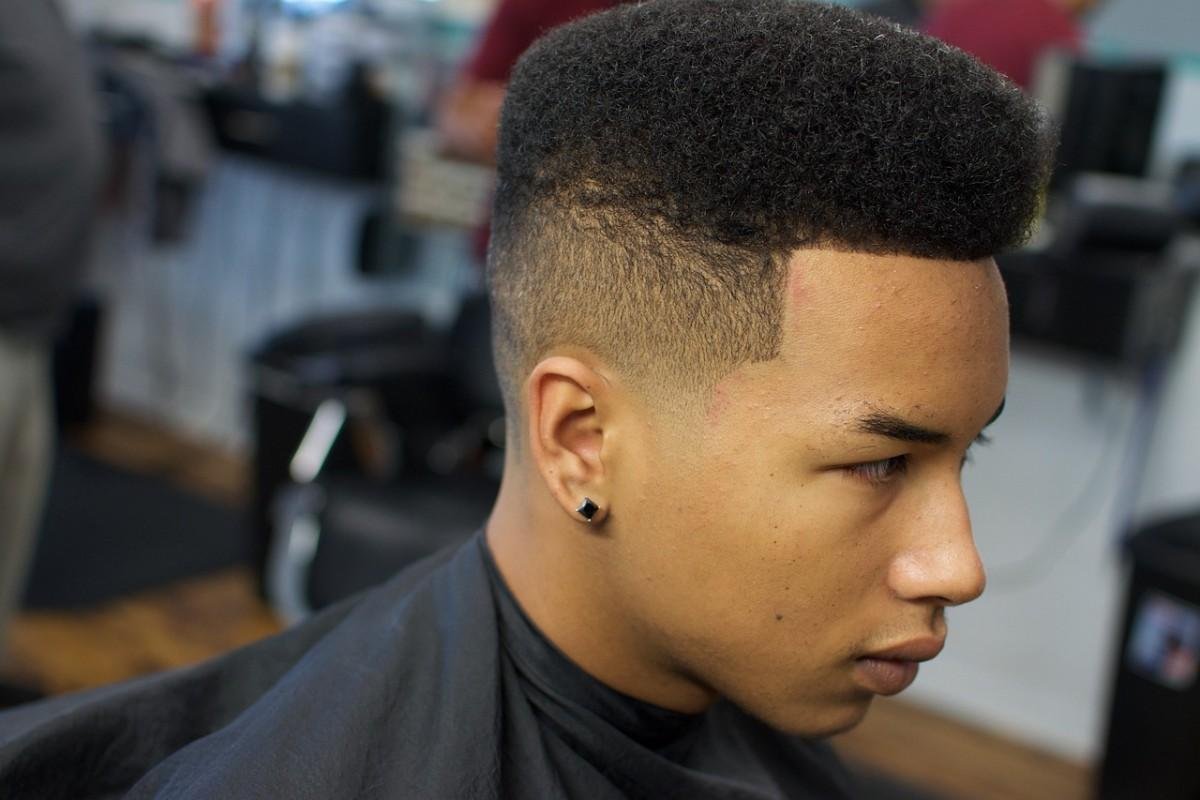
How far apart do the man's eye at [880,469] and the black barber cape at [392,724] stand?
0.25 m

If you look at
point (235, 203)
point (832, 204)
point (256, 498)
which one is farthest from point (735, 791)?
point (235, 203)

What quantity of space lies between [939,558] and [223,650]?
5.53ft

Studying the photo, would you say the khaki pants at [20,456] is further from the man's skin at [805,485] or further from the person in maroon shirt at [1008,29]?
the person in maroon shirt at [1008,29]

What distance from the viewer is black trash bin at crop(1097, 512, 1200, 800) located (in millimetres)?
2092

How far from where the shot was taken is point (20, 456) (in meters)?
1.92

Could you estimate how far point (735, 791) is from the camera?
917 mm

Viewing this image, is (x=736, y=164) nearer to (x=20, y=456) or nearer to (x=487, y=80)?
(x=20, y=456)

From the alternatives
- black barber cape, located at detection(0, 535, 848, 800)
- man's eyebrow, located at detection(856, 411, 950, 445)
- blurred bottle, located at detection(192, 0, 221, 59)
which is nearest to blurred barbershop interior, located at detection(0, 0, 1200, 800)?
blurred bottle, located at detection(192, 0, 221, 59)

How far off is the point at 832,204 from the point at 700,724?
44 centimetres

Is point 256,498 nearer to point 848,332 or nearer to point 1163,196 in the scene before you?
point 1163,196

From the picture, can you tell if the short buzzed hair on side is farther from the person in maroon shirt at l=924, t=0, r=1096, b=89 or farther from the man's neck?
the person in maroon shirt at l=924, t=0, r=1096, b=89

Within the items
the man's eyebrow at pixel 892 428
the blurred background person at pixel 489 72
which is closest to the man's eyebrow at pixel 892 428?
the man's eyebrow at pixel 892 428

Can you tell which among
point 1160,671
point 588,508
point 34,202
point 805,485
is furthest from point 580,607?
point 1160,671

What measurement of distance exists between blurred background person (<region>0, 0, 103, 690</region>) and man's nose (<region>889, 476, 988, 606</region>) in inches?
55.7
